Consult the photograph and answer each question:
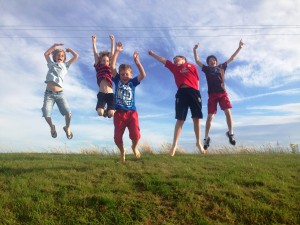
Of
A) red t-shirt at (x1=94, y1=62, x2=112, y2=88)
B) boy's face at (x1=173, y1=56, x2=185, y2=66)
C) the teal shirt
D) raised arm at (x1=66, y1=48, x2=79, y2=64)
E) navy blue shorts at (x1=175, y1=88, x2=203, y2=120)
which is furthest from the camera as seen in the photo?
raised arm at (x1=66, y1=48, x2=79, y2=64)

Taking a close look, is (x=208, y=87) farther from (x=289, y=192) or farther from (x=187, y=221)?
(x=187, y=221)

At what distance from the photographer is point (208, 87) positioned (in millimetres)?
10875

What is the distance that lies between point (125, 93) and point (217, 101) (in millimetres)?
3515

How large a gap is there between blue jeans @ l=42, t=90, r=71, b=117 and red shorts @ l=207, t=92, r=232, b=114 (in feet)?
14.2

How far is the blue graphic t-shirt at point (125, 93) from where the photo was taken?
27.8 ft

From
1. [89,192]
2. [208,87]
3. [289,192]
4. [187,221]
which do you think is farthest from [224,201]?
[208,87]

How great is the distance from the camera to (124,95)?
8523 mm

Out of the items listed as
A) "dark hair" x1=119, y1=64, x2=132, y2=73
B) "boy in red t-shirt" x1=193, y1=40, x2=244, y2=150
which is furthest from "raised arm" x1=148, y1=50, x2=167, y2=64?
"dark hair" x1=119, y1=64, x2=132, y2=73

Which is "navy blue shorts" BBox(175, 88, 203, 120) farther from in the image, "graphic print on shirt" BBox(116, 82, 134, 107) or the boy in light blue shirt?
the boy in light blue shirt

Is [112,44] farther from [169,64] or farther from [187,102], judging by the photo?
[187,102]

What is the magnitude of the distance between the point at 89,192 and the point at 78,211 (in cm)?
61

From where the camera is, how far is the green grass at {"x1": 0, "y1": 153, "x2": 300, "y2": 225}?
6137mm

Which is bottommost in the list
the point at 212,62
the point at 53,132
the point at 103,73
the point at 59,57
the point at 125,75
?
the point at 53,132

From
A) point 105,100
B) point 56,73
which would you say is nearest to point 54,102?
point 56,73
